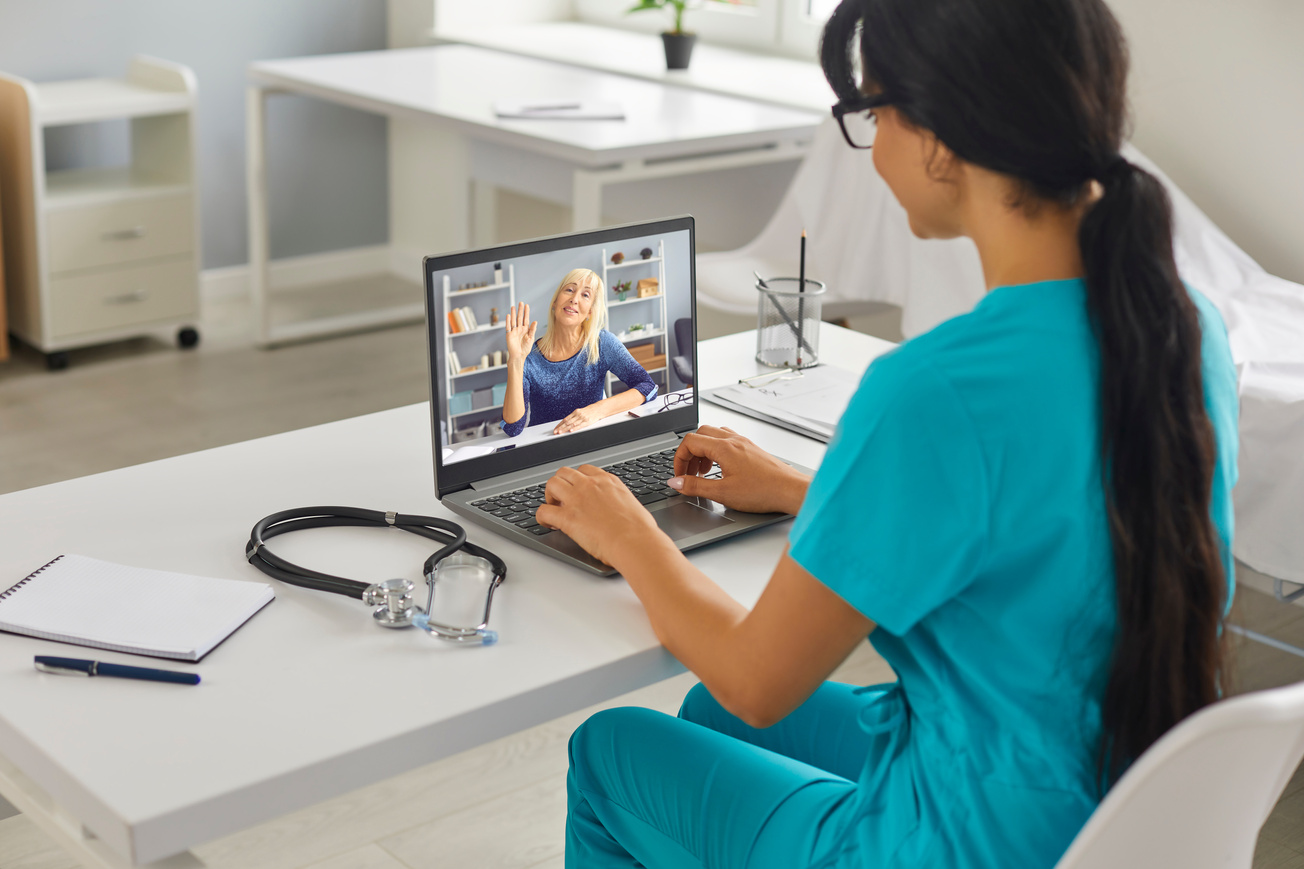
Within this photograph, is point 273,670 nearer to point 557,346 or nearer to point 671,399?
point 557,346

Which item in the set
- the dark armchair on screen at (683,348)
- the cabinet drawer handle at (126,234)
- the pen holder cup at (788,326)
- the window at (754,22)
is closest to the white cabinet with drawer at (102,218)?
the cabinet drawer handle at (126,234)

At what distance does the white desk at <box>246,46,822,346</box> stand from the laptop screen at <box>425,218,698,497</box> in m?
1.50

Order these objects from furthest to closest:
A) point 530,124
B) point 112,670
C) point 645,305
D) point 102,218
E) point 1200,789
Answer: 1. point 102,218
2. point 530,124
3. point 645,305
4. point 112,670
5. point 1200,789

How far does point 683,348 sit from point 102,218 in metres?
2.70

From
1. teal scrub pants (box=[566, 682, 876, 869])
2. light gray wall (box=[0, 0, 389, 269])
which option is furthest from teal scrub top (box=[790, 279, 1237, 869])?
light gray wall (box=[0, 0, 389, 269])

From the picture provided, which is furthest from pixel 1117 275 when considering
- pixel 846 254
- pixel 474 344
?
pixel 846 254

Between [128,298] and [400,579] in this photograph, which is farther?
[128,298]

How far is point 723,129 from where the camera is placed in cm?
305

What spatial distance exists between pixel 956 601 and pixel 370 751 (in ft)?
1.31

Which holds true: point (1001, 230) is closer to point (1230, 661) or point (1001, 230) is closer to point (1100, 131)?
point (1100, 131)

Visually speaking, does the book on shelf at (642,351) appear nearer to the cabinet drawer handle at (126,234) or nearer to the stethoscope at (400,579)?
the stethoscope at (400,579)

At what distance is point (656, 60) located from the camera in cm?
396

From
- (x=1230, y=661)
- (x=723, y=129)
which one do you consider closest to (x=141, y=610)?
(x=1230, y=661)

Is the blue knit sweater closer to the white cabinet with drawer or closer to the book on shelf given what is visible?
the book on shelf
